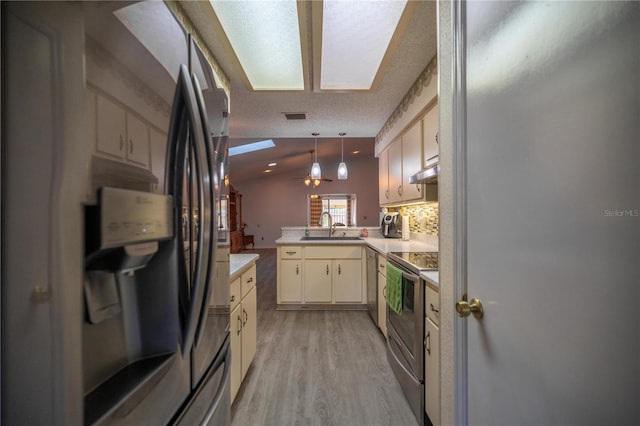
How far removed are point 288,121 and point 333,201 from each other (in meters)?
6.91

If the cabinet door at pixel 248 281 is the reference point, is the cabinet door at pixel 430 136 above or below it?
above

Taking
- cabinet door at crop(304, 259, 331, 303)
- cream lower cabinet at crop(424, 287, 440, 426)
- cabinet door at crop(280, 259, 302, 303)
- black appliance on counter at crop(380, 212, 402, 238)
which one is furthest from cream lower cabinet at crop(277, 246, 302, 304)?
cream lower cabinet at crop(424, 287, 440, 426)

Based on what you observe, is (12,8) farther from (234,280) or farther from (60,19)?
(234,280)

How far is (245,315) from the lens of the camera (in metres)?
1.79

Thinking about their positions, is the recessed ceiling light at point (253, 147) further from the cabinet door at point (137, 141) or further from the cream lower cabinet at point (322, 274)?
the cabinet door at point (137, 141)

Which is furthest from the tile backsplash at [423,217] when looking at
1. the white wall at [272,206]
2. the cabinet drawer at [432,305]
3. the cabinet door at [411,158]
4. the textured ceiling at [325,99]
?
the white wall at [272,206]

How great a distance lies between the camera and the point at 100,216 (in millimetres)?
467

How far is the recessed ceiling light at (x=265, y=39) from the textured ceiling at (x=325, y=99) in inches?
3.2

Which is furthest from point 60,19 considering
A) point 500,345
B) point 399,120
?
point 399,120

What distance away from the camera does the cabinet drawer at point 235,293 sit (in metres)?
1.54

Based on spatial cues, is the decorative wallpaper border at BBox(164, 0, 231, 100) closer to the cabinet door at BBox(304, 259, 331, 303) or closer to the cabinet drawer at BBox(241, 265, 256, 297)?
the cabinet drawer at BBox(241, 265, 256, 297)

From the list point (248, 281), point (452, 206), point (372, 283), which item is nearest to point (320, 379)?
point (248, 281)

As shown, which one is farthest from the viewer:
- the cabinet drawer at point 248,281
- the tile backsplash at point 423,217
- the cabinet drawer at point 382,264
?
the tile backsplash at point 423,217

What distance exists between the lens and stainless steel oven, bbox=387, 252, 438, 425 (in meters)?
1.50
